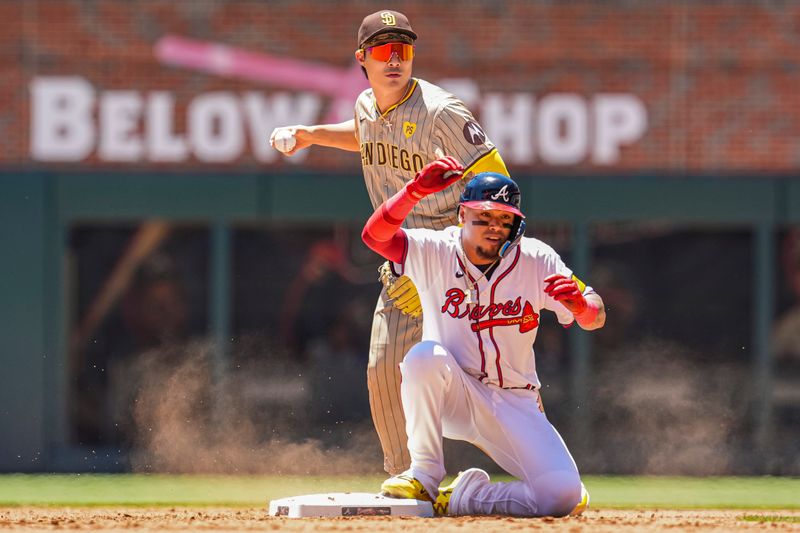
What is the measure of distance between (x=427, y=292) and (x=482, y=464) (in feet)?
19.0

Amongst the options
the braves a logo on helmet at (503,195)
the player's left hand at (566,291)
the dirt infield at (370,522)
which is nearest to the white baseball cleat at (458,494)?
the dirt infield at (370,522)

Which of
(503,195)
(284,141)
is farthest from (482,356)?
(284,141)

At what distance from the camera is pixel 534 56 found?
13211mm

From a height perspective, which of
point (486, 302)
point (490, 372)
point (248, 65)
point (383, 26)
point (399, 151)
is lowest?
point (490, 372)

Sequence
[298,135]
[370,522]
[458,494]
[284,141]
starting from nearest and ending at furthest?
1. [370,522]
2. [458,494]
3. [284,141]
4. [298,135]

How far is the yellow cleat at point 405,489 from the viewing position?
6.27 meters

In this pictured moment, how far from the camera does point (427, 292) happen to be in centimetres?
649

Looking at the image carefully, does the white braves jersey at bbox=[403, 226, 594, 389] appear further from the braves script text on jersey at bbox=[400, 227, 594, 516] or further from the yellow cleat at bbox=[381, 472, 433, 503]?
the yellow cleat at bbox=[381, 472, 433, 503]

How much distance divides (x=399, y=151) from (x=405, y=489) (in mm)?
1458

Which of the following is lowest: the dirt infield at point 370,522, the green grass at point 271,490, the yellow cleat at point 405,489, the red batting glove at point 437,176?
the green grass at point 271,490

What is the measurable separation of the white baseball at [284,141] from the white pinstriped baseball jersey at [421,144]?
0.31 meters

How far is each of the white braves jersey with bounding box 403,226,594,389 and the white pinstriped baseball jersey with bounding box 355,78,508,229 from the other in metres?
0.33

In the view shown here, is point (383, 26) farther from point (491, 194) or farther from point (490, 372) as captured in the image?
point (490, 372)

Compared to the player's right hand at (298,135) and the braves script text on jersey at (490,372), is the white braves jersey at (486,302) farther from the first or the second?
the player's right hand at (298,135)
